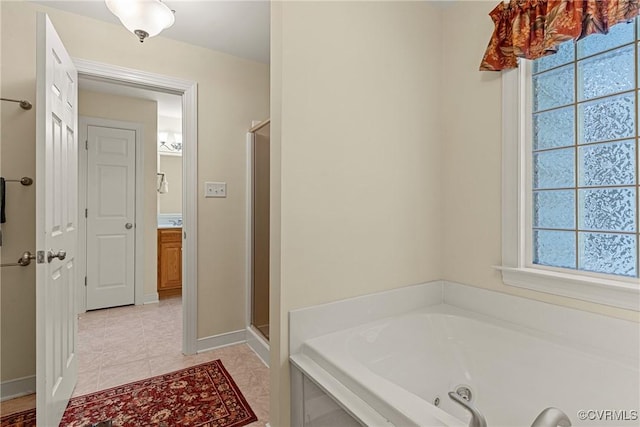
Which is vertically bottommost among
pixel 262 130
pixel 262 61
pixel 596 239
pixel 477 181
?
pixel 596 239

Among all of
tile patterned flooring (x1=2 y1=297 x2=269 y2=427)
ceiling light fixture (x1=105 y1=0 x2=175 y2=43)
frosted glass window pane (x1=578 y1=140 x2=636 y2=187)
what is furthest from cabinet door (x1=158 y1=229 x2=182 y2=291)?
frosted glass window pane (x1=578 y1=140 x2=636 y2=187)

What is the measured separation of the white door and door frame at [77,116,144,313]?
0.11 ft

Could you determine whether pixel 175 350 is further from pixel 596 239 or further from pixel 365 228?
pixel 596 239

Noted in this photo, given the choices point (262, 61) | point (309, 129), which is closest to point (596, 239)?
point (309, 129)

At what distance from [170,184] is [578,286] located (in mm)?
4788

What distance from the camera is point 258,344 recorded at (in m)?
2.49

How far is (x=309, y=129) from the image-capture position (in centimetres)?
147

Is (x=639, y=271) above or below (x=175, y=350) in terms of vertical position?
above

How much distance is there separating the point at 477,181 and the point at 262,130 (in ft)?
5.23

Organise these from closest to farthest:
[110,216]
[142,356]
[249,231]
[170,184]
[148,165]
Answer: [142,356] → [249,231] → [110,216] → [148,165] → [170,184]

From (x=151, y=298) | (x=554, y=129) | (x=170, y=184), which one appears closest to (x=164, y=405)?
(x=151, y=298)

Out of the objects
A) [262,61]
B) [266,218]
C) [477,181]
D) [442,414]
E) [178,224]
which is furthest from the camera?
[178,224]

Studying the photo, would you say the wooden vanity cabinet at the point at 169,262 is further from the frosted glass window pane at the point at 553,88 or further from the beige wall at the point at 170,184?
the frosted glass window pane at the point at 553,88

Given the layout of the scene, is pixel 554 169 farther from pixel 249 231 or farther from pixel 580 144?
pixel 249 231
